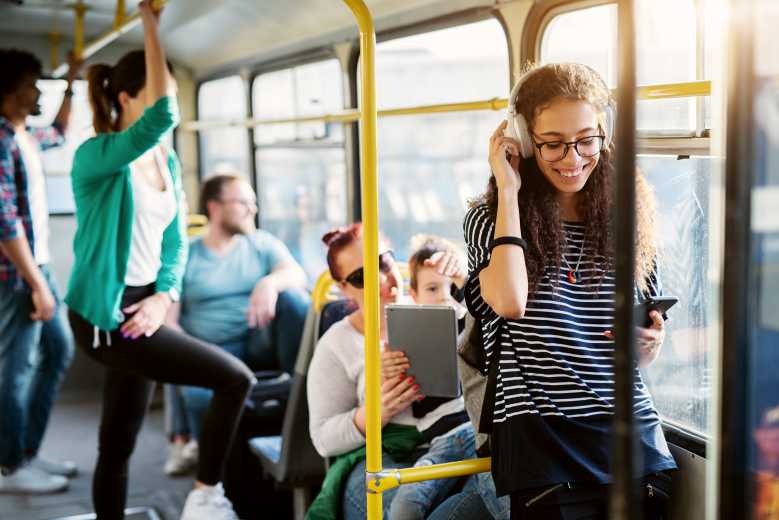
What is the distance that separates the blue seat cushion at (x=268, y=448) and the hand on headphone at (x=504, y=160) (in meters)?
1.61

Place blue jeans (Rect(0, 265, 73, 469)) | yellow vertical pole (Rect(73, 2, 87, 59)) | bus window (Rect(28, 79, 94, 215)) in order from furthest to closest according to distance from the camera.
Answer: bus window (Rect(28, 79, 94, 215))
yellow vertical pole (Rect(73, 2, 87, 59))
blue jeans (Rect(0, 265, 73, 469))

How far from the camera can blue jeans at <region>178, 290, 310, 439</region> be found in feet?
14.3

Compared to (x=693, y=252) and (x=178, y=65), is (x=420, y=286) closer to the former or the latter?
(x=693, y=252)

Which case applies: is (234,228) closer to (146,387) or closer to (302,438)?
(146,387)

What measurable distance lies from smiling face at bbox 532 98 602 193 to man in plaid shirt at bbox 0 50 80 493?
2781 millimetres

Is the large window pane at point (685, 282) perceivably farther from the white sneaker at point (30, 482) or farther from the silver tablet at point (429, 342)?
the white sneaker at point (30, 482)

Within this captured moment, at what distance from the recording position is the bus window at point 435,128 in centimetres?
338

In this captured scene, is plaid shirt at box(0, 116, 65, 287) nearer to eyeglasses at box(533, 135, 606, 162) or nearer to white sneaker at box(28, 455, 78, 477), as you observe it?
white sneaker at box(28, 455, 78, 477)

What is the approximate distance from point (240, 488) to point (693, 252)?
2.15 meters

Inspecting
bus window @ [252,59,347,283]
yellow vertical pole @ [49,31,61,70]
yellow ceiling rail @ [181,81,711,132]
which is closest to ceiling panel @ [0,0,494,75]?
yellow vertical pole @ [49,31,61,70]

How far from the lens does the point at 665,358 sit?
2453 millimetres

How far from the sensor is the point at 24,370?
14.1 feet

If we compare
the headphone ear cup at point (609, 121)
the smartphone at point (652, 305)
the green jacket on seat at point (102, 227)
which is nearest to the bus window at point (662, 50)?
the headphone ear cup at point (609, 121)

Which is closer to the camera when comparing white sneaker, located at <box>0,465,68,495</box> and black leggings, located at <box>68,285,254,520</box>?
black leggings, located at <box>68,285,254,520</box>
